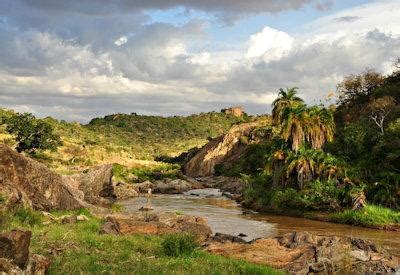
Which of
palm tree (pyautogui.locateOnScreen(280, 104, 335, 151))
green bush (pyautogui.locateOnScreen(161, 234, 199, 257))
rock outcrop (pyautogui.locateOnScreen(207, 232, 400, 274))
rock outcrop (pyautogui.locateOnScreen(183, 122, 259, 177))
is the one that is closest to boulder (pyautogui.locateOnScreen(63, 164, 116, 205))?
palm tree (pyautogui.locateOnScreen(280, 104, 335, 151))

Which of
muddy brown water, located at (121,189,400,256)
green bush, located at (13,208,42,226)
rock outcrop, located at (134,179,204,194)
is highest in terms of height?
green bush, located at (13,208,42,226)

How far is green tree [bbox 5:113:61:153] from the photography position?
84.0 m

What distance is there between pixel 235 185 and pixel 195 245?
6878 centimetres

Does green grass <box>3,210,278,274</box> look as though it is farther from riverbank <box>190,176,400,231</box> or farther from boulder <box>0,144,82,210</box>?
riverbank <box>190,176,400,231</box>

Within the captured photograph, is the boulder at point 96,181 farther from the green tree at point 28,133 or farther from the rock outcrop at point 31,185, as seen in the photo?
the green tree at point 28,133

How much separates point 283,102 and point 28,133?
160ft

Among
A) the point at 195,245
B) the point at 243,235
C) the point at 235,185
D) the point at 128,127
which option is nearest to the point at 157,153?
the point at 128,127

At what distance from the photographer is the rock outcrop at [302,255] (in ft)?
61.5

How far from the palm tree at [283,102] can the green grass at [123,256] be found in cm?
3369

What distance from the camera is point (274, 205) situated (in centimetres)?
4891

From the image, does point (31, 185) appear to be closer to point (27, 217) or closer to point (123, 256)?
point (27, 217)

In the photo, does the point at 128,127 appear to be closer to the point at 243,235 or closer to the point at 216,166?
the point at 216,166

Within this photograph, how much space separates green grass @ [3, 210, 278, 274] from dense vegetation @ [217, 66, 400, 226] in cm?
2608

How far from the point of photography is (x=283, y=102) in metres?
51.9
